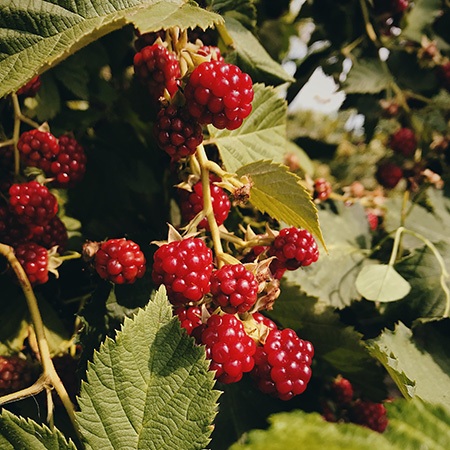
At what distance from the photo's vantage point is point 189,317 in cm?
73

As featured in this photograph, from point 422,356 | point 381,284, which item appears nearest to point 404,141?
point 381,284

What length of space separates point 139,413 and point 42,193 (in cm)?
39

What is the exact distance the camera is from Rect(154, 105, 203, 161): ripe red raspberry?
738mm

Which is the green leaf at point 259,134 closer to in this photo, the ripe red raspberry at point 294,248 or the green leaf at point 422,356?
the ripe red raspberry at point 294,248

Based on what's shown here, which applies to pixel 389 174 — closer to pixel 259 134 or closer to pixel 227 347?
pixel 259 134

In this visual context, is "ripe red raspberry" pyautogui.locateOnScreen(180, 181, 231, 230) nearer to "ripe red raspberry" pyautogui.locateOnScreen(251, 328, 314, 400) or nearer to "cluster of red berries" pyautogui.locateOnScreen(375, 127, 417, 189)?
"ripe red raspberry" pyautogui.locateOnScreen(251, 328, 314, 400)

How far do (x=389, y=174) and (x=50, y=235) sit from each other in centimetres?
113

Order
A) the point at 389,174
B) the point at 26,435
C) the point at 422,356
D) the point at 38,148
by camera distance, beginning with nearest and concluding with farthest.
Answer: the point at 26,435 → the point at 38,148 → the point at 422,356 → the point at 389,174

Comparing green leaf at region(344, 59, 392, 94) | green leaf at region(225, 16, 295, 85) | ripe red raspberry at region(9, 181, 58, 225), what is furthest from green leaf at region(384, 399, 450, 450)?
green leaf at region(344, 59, 392, 94)

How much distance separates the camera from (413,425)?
0.41 m

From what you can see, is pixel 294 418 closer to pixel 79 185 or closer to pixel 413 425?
pixel 413 425

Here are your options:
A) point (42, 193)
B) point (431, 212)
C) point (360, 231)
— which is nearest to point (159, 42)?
point (42, 193)

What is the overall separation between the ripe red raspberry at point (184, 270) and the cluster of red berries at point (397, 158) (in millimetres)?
1079

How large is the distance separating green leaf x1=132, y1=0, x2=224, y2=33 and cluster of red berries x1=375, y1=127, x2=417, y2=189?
103cm
